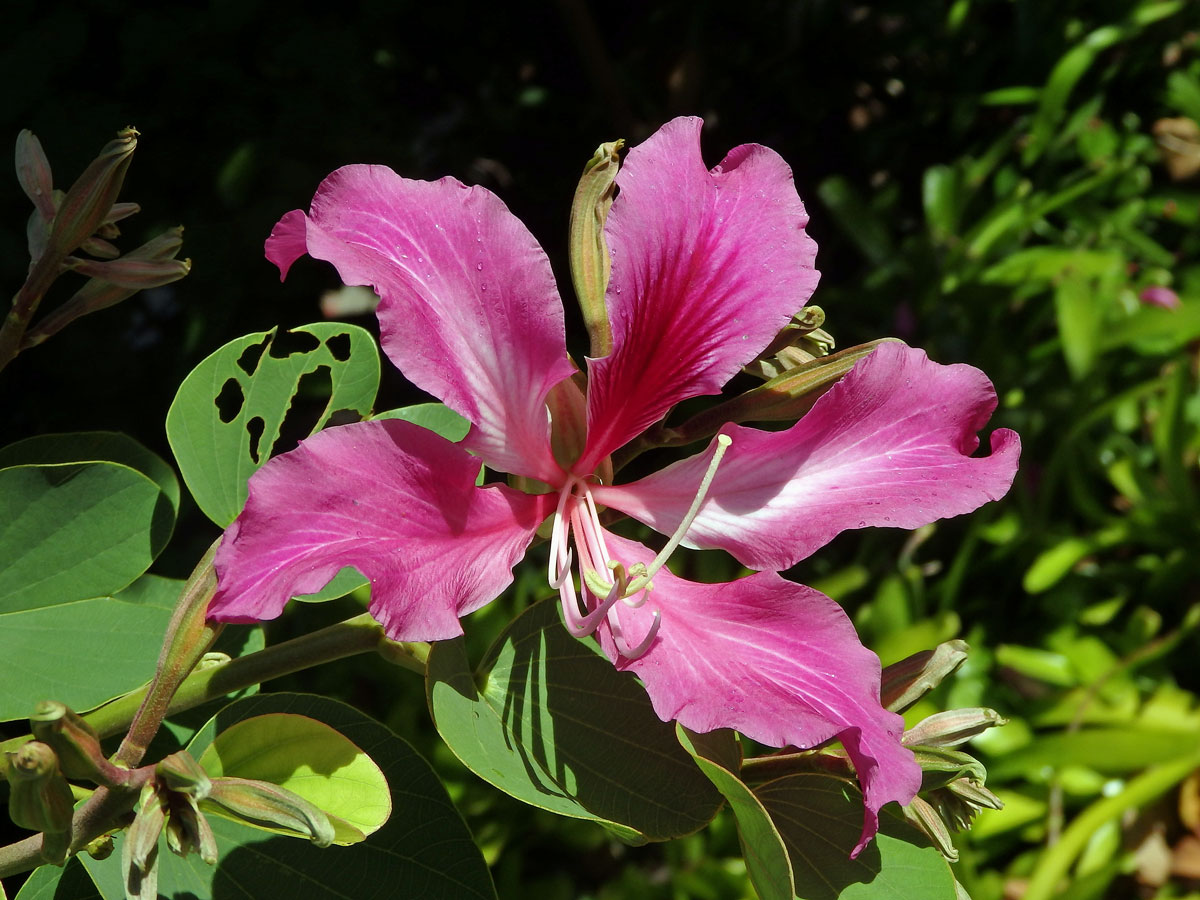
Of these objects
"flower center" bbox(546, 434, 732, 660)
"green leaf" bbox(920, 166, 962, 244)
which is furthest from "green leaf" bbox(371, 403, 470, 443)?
"green leaf" bbox(920, 166, 962, 244)

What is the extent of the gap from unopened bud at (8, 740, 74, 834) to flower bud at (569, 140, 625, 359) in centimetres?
39

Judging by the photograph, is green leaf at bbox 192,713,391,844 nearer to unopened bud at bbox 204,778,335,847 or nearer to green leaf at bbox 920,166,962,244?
unopened bud at bbox 204,778,335,847

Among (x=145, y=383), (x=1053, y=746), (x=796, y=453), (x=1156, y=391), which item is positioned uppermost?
(x=796, y=453)

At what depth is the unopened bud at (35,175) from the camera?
729mm

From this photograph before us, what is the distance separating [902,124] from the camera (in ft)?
8.88

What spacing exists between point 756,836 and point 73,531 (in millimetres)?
571

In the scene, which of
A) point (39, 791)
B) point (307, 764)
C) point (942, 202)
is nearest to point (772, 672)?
point (307, 764)

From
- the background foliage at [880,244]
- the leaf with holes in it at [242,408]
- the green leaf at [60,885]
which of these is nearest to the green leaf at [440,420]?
the leaf with holes in it at [242,408]

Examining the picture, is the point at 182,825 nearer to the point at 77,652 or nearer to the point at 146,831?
the point at 146,831

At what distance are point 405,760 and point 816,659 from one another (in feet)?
0.98

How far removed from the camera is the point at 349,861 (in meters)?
0.71

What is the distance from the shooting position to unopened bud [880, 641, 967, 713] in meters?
0.68

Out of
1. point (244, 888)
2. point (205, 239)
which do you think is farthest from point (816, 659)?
point (205, 239)

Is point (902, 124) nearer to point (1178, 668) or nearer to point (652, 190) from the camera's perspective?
point (1178, 668)
